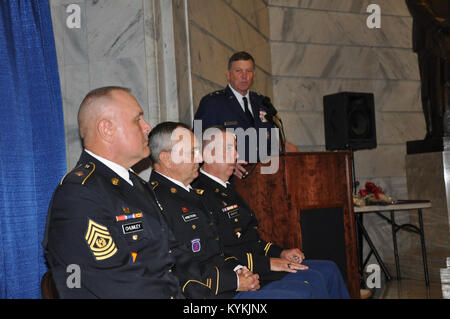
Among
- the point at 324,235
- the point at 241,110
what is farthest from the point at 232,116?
the point at 324,235

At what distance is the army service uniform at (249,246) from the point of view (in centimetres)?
219

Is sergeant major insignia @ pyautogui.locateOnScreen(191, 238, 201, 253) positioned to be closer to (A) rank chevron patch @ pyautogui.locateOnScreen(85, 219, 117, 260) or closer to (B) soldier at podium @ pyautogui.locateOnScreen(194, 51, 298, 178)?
(A) rank chevron patch @ pyautogui.locateOnScreen(85, 219, 117, 260)

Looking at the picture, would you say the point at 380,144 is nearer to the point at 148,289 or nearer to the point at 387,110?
the point at 387,110

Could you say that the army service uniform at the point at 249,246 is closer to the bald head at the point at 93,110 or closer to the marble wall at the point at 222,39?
the bald head at the point at 93,110

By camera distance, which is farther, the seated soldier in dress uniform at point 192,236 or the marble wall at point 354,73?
the marble wall at point 354,73

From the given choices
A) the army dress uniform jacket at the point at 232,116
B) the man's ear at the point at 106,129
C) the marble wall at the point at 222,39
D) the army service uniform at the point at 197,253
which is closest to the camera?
the man's ear at the point at 106,129

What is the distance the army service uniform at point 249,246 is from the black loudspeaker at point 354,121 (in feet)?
9.03

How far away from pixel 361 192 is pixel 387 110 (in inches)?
75.2

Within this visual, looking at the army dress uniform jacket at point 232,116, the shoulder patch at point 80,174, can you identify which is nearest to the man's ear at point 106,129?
the shoulder patch at point 80,174

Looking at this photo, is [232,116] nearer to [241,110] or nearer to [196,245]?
[241,110]

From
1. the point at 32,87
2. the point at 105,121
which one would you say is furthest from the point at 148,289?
the point at 32,87

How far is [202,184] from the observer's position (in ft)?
8.09

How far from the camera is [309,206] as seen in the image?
2.69 meters

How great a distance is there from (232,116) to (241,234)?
115 cm
